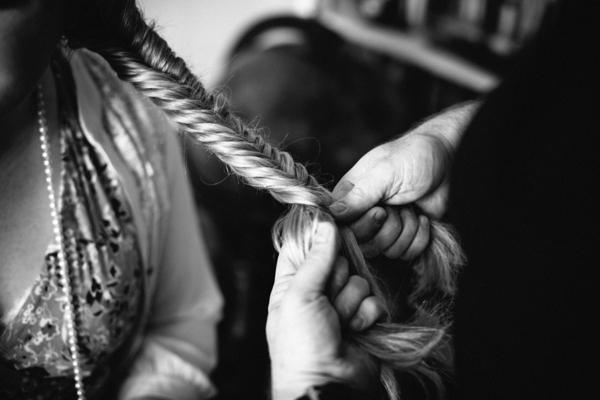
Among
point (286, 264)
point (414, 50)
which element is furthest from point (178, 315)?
point (414, 50)

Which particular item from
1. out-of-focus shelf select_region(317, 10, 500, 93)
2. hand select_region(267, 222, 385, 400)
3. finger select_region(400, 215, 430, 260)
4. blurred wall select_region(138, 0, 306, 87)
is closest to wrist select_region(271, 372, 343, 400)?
hand select_region(267, 222, 385, 400)

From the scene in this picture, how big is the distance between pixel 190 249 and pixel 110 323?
213 millimetres

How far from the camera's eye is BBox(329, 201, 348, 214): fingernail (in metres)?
0.53

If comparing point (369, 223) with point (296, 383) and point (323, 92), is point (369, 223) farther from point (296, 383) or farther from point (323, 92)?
point (323, 92)

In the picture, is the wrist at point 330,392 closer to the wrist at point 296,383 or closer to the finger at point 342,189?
the wrist at point 296,383

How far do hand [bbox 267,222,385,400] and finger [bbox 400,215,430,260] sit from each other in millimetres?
125

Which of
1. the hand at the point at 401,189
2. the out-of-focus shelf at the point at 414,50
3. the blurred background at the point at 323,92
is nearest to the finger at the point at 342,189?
the hand at the point at 401,189

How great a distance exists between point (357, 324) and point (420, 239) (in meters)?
0.17

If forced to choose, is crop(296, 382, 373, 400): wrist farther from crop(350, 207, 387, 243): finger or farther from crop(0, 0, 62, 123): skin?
crop(0, 0, 62, 123): skin

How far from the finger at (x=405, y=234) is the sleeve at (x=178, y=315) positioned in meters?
0.42

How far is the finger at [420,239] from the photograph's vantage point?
62cm

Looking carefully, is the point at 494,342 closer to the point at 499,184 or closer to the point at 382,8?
the point at 499,184

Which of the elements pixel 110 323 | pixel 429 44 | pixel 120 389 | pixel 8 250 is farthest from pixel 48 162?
pixel 429 44

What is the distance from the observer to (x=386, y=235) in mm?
595
